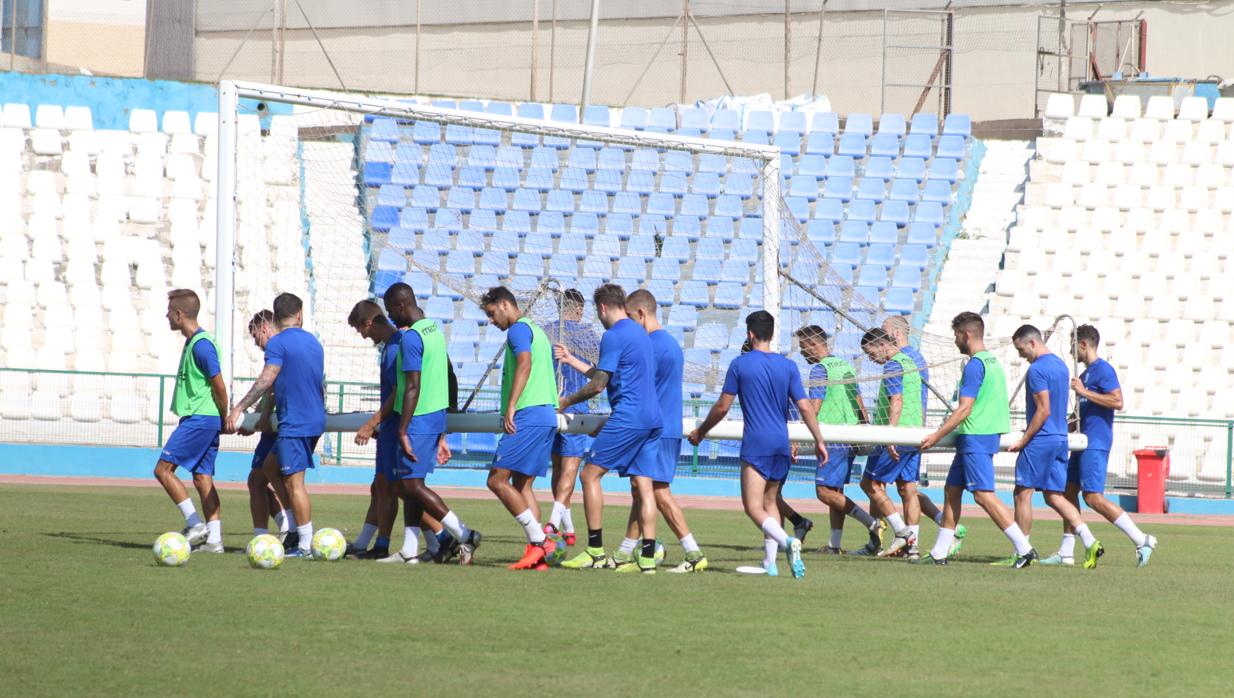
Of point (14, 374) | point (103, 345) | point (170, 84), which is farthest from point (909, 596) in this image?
point (170, 84)

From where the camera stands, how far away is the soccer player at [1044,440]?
39.8 feet

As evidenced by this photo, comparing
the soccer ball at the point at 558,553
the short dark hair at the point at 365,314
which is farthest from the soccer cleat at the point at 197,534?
the soccer ball at the point at 558,553

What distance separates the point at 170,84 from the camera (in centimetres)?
2920

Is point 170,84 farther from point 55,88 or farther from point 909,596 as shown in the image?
point 909,596

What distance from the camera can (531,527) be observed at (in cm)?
1057

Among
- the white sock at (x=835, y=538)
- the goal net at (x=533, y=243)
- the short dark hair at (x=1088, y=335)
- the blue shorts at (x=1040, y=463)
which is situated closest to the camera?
the blue shorts at (x=1040, y=463)

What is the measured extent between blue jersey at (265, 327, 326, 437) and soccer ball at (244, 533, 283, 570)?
1.16 m

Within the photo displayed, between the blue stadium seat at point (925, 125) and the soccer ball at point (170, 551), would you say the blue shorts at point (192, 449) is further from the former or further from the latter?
the blue stadium seat at point (925, 125)

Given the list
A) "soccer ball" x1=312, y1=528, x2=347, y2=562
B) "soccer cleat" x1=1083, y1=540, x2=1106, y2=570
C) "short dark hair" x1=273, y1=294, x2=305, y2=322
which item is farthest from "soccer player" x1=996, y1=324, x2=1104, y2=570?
"short dark hair" x1=273, y1=294, x2=305, y2=322

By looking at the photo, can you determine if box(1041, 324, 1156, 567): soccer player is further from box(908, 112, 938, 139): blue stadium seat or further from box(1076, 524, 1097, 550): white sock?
box(908, 112, 938, 139): blue stadium seat

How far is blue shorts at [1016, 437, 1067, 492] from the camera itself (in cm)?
1234

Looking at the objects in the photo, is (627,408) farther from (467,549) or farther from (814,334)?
(814,334)

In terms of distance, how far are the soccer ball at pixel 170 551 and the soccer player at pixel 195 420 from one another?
3.55 ft

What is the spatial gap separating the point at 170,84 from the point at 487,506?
577 inches
